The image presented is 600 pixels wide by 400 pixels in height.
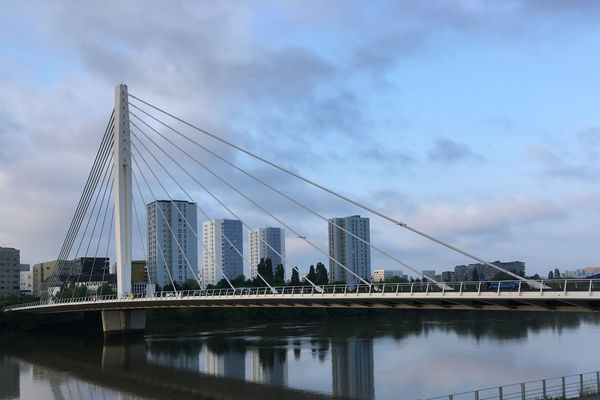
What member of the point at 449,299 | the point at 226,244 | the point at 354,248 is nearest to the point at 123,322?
the point at 449,299

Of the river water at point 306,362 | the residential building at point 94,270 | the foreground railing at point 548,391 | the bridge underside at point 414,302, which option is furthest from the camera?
the residential building at point 94,270

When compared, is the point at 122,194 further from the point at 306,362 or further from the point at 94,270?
the point at 94,270

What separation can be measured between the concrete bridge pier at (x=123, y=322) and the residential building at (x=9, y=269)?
9205 centimetres

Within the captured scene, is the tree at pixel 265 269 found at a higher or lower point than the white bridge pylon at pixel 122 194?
lower

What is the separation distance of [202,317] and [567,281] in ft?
193

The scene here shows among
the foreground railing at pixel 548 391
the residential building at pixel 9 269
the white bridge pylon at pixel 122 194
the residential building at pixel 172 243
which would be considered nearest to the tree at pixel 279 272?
the residential building at pixel 172 243

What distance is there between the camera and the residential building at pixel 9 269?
137875 millimetres

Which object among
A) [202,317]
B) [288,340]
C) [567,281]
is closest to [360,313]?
[202,317]

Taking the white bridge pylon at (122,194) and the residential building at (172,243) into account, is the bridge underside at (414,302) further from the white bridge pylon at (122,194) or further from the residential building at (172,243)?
the residential building at (172,243)

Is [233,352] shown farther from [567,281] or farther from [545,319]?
[545,319]

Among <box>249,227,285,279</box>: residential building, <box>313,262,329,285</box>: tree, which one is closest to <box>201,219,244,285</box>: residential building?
<box>249,227,285,279</box>: residential building

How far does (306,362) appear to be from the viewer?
3603cm

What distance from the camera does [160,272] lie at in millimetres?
107438

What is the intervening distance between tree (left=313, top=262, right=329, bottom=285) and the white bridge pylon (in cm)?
3536
